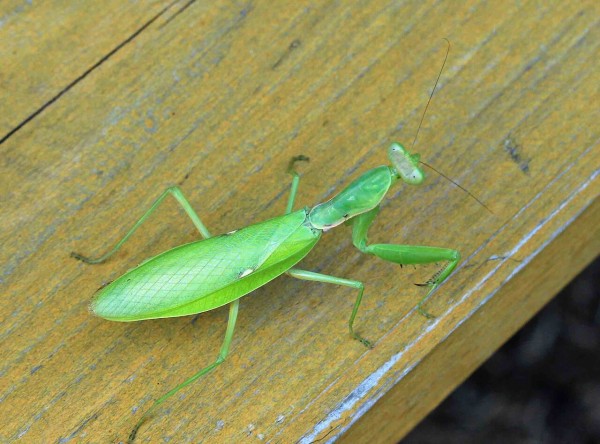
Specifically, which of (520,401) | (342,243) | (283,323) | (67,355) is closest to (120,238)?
(67,355)

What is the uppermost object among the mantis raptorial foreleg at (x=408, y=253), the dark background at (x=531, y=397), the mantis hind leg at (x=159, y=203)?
the mantis hind leg at (x=159, y=203)

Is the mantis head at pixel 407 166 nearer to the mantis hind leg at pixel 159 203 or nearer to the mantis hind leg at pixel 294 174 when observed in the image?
the mantis hind leg at pixel 294 174

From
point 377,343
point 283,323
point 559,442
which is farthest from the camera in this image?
point 559,442

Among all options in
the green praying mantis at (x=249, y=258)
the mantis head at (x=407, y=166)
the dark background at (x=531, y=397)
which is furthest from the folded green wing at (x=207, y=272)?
the dark background at (x=531, y=397)

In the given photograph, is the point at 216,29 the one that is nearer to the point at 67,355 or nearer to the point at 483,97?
the point at 483,97

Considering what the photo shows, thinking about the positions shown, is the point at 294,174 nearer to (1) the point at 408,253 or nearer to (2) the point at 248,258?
(2) the point at 248,258

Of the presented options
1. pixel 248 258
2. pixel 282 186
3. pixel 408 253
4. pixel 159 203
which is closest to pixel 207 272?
pixel 248 258
